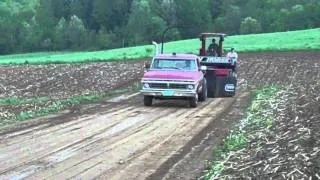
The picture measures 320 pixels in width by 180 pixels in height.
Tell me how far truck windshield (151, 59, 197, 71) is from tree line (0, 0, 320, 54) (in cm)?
9129

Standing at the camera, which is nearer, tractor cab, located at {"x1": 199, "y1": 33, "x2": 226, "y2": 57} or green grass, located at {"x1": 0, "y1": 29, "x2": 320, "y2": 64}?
tractor cab, located at {"x1": 199, "y1": 33, "x2": 226, "y2": 57}

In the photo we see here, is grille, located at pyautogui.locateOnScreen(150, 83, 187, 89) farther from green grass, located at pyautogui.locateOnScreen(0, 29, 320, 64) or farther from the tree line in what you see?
the tree line

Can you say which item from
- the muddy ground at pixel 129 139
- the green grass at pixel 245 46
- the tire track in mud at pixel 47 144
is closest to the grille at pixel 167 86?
the muddy ground at pixel 129 139

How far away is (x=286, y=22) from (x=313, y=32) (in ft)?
130

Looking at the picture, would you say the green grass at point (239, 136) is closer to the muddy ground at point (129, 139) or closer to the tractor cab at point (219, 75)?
the muddy ground at point (129, 139)

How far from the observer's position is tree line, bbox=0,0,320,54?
11631 centimetres

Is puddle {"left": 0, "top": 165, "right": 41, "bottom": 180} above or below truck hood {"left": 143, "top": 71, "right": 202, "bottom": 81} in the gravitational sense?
below

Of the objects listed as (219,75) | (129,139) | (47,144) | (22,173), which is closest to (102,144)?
(129,139)

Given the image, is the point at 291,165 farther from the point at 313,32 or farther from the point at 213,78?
the point at 313,32

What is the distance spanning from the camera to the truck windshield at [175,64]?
2253 cm

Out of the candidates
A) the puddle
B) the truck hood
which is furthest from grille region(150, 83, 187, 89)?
the puddle

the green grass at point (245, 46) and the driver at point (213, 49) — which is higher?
the driver at point (213, 49)

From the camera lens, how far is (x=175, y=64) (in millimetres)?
22578

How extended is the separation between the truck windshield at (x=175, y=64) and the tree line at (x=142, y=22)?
9129 centimetres
